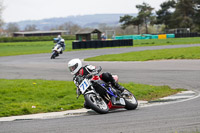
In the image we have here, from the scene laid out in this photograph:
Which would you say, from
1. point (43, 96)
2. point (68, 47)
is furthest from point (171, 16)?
point (43, 96)

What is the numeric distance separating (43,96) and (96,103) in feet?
10.4

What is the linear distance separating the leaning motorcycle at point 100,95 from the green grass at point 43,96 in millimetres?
1437

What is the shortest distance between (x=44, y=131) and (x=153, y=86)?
7.19 m

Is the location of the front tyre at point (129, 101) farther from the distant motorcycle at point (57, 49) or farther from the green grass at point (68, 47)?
the green grass at point (68, 47)

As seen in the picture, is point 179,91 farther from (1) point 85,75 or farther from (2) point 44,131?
(2) point 44,131

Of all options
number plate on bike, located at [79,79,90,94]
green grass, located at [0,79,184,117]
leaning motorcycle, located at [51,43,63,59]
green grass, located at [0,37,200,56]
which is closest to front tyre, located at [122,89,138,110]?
number plate on bike, located at [79,79,90,94]

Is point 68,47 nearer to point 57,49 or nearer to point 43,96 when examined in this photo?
point 57,49

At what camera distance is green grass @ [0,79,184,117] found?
10102 mm

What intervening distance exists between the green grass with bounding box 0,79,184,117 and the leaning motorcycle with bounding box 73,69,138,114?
1.44 m

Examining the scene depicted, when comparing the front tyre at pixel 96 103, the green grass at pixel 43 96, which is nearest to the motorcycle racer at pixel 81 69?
the front tyre at pixel 96 103

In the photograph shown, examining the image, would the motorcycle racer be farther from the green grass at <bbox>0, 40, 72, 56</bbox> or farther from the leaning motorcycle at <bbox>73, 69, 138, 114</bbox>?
the green grass at <bbox>0, 40, 72, 56</bbox>

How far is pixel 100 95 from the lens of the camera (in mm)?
9117

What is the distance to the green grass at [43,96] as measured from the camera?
10.1 meters

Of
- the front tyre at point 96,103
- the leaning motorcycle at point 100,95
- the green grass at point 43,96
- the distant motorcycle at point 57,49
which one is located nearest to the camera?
the front tyre at point 96,103
